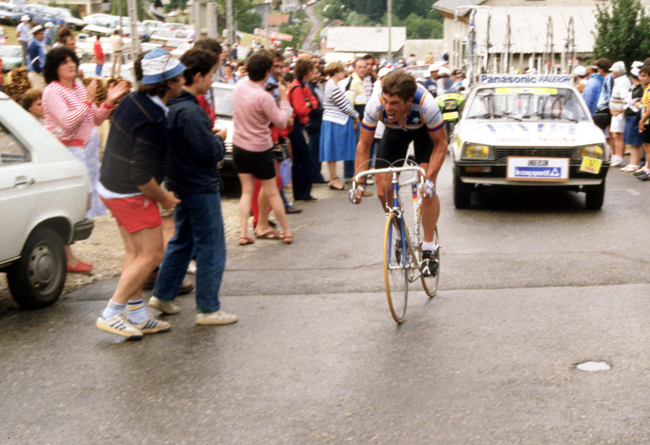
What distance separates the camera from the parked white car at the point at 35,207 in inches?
221

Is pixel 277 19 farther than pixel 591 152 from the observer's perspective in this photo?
Yes

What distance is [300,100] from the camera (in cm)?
1061

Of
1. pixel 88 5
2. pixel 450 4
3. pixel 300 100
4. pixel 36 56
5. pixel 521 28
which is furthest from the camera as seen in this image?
pixel 88 5

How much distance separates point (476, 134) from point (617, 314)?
4779 mm

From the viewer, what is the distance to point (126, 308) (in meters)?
5.39

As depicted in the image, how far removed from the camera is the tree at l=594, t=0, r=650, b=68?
23062 millimetres

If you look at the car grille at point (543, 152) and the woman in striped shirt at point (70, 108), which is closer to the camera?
the woman in striped shirt at point (70, 108)

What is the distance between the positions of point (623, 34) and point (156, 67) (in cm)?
2119

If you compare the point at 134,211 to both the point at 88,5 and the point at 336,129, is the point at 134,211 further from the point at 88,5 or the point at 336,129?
the point at 88,5

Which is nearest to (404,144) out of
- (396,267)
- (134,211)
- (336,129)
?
(396,267)

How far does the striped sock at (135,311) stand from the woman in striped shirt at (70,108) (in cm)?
203

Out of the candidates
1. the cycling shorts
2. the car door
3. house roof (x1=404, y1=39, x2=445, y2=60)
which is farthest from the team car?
house roof (x1=404, y1=39, x2=445, y2=60)

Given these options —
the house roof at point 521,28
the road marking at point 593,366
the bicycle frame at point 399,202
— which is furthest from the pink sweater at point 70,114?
the house roof at point 521,28

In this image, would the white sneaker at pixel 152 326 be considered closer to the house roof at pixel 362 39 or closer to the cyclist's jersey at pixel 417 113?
the cyclist's jersey at pixel 417 113
